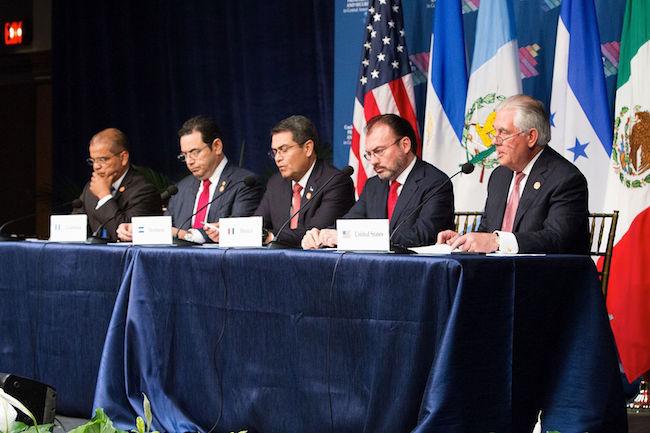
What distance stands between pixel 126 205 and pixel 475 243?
7.46 ft

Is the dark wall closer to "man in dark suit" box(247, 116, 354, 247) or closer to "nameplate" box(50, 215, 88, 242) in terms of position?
"man in dark suit" box(247, 116, 354, 247)

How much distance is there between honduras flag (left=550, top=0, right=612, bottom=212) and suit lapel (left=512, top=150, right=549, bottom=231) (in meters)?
1.20

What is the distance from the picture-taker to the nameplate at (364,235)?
2703 mm

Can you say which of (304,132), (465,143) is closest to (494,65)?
(465,143)

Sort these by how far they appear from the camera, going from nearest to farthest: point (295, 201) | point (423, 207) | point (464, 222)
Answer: point (423, 207) → point (295, 201) → point (464, 222)

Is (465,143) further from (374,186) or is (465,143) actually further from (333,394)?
(333,394)

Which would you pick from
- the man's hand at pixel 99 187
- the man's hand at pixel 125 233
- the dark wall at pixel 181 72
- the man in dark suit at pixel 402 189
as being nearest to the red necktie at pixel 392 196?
the man in dark suit at pixel 402 189

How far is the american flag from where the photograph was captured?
5301mm

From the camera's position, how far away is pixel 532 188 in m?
3.43

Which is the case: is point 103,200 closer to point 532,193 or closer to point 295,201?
point 295,201

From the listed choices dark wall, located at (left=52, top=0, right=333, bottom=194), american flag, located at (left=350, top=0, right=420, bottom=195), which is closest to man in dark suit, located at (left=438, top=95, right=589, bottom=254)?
american flag, located at (left=350, top=0, right=420, bottom=195)

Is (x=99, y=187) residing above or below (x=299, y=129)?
below

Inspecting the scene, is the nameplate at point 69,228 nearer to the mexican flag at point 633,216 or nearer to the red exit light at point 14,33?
the mexican flag at point 633,216

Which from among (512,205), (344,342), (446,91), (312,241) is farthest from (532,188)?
(446,91)
